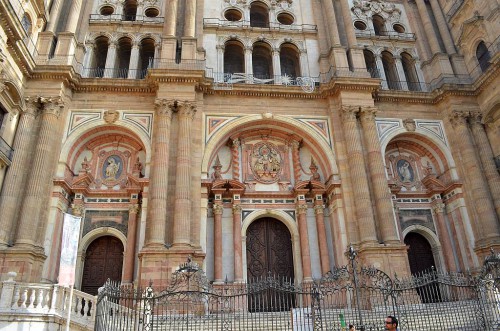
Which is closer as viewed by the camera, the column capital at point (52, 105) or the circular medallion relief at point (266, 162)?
the column capital at point (52, 105)

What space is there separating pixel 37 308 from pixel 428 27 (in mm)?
23201

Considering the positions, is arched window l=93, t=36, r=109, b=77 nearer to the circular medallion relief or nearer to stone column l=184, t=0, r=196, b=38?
stone column l=184, t=0, r=196, b=38

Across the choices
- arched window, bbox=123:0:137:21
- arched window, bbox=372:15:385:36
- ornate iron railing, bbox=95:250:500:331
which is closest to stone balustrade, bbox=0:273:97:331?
ornate iron railing, bbox=95:250:500:331

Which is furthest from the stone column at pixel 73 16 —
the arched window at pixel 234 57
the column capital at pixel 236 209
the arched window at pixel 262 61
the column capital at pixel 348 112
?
the column capital at pixel 348 112

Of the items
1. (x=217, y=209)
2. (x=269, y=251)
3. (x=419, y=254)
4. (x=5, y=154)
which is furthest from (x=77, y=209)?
(x=419, y=254)

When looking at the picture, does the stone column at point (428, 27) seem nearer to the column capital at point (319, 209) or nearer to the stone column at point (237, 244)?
the column capital at point (319, 209)

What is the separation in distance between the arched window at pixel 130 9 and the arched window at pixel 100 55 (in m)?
2.21

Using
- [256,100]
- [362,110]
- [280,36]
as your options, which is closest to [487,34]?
[362,110]

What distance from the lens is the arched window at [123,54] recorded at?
71.9 ft

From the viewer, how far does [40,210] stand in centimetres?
1636

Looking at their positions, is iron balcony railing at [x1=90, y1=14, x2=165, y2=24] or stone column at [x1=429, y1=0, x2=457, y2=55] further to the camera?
stone column at [x1=429, y1=0, x2=457, y2=55]

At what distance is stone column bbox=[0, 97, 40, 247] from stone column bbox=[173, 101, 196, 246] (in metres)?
6.10

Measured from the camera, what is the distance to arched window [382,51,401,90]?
902 inches

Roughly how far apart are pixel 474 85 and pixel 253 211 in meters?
12.8
